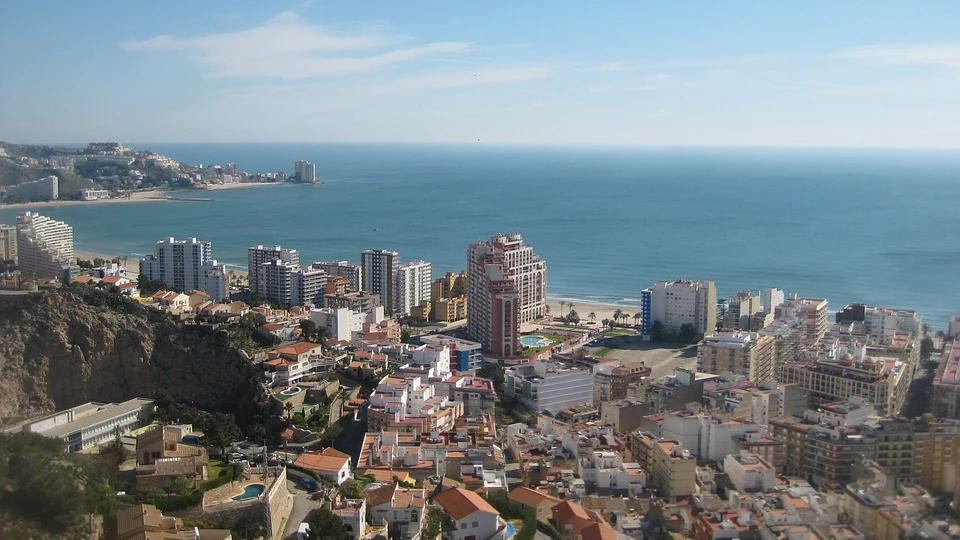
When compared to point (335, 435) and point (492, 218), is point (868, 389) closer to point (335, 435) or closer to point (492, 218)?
point (335, 435)

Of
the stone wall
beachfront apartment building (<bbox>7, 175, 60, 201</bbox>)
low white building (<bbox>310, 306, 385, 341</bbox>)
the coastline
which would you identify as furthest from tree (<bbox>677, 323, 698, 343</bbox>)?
the coastline

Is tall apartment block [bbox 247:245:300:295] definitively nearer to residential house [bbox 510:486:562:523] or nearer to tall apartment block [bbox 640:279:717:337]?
tall apartment block [bbox 640:279:717:337]

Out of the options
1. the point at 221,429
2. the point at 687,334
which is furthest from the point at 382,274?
the point at 221,429

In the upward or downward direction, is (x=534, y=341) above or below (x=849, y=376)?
below

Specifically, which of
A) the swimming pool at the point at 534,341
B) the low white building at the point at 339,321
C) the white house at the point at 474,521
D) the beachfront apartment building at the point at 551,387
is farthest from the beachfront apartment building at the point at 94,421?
the swimming pool at the point at 534,341

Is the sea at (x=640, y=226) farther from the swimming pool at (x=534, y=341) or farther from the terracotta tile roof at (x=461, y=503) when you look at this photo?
the terracotta tile roof at (x=461, y=503)

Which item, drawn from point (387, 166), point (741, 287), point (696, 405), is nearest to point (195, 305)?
point (696, 405)

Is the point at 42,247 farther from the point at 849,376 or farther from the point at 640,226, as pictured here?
the point at 640,226
